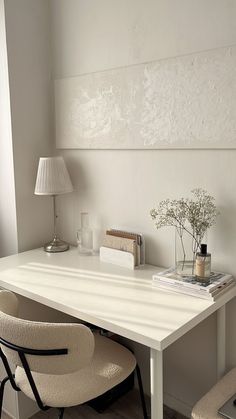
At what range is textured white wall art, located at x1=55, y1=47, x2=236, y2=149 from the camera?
5.10 feet

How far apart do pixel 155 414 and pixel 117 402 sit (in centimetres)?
82

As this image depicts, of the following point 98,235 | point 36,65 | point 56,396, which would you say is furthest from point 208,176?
point 36,65

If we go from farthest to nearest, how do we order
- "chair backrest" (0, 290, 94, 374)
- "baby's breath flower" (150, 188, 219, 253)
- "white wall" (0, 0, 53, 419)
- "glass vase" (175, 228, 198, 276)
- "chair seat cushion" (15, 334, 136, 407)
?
"white wall" (0, 0, 53, 419) → "glass vase" (175, 228, 198, 276) → "baby's breath flower" (150, 188, 219, 253) → "chair seat cushion" (15, 334, 136, 407) → "chair backrest" (0, 290, 94, 374)

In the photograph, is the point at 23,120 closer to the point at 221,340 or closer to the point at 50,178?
the point at 50,178

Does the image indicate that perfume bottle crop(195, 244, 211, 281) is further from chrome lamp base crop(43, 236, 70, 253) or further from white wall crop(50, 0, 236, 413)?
chrome lamp base crop(43, 236, 70, 253)

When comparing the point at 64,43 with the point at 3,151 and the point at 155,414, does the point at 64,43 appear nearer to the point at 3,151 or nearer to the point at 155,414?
the point at 3,151

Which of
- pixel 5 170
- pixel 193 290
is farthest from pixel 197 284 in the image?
pixel 5 170

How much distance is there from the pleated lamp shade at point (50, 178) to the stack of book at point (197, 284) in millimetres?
739

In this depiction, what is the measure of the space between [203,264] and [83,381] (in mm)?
633

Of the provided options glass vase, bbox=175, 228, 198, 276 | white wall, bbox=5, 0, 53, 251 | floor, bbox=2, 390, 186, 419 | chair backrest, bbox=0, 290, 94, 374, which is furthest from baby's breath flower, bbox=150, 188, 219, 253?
floor, bbox=2, 390, 186, 419

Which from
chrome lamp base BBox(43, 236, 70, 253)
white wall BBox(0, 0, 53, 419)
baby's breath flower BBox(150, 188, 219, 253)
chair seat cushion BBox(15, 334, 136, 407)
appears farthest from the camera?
chrome lamp base BBox(43, 236, 70, 253)

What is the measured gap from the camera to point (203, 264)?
60.9 inches

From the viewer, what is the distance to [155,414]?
1267 millimetres

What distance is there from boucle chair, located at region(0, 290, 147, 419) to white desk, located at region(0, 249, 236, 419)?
5.3 inches
